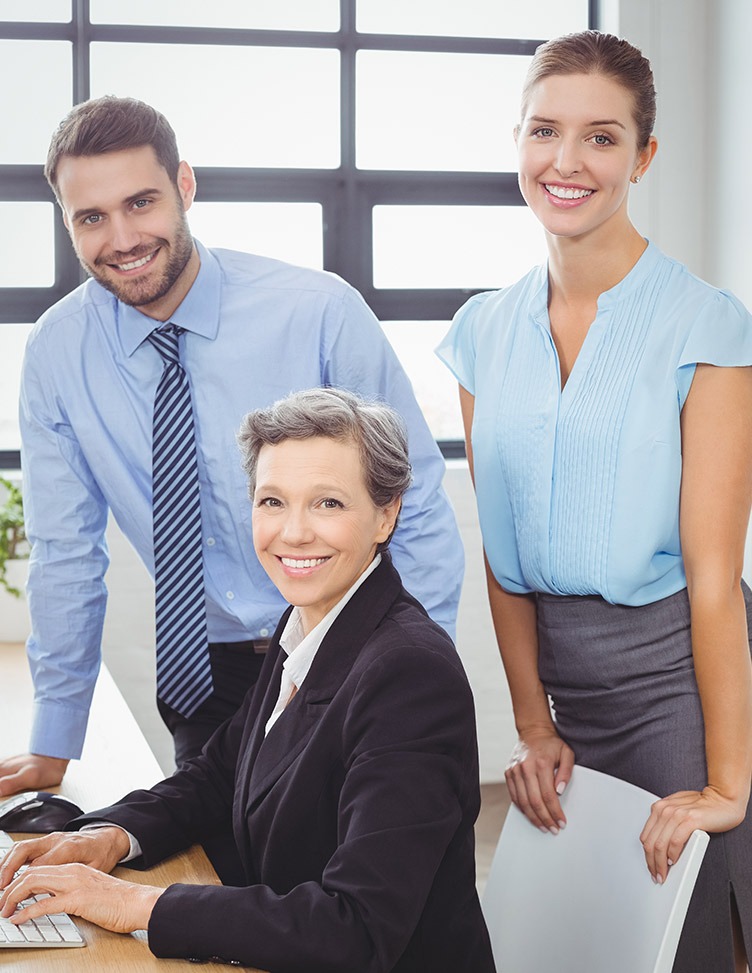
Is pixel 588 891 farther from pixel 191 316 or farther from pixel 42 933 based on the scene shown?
pixel 191 316

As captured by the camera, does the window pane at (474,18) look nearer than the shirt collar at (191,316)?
No

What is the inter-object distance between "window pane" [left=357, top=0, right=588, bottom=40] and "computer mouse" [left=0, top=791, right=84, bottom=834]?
2944mm

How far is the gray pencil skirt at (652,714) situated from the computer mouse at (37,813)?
2.45ft

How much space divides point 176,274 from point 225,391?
8.5 inches

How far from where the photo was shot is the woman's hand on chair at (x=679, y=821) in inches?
55.2

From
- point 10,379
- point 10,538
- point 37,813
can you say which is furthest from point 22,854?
point 10,379

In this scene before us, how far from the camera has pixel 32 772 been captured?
6.23ft

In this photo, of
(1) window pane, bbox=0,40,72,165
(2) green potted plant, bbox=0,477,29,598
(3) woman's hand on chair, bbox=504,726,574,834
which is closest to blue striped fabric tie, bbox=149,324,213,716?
(3) woman's hand on chair, bbox=504,726,574,834

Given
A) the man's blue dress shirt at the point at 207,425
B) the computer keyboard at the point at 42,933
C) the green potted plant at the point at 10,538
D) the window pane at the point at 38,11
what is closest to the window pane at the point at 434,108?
the window pane at the point at 38,11

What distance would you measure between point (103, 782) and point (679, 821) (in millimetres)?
936

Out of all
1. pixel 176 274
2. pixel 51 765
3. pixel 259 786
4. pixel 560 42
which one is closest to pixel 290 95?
pixel 176 274

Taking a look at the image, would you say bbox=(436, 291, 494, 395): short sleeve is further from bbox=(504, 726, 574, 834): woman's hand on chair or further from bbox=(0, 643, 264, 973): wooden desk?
bbox=(0, 643, 264, 973): wooden desk

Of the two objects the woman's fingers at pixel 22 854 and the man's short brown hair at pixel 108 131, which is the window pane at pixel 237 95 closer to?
the man's short brown hair at pixel 108 131

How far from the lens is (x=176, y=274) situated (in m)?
2.01
